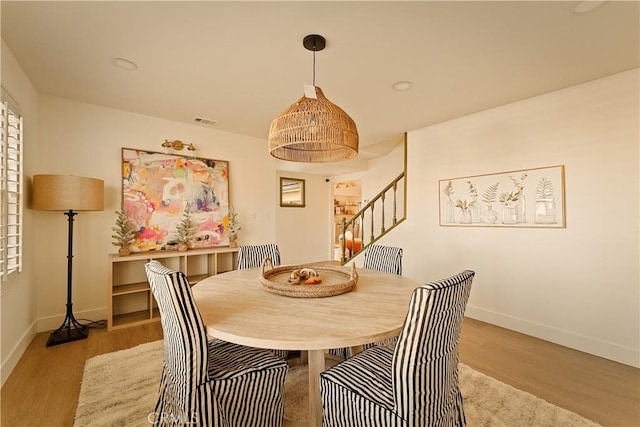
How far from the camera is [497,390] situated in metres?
2.03

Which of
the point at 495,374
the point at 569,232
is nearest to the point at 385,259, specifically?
the point at 495,374

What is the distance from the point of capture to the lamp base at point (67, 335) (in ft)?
8.96

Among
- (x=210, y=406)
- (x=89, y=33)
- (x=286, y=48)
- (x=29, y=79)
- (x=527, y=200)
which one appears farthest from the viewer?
(x=527, y=200)

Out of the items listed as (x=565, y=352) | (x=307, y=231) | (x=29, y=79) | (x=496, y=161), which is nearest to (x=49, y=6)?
(x=29, y=79)

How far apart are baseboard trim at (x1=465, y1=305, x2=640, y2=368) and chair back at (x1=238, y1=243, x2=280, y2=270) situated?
2.54m

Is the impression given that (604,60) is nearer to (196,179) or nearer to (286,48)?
(286,48)

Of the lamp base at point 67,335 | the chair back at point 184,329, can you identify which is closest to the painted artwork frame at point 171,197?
the lamp base at point 67,335

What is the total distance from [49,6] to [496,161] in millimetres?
4016

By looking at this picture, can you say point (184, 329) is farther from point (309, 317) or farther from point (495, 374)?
point (495, 374)

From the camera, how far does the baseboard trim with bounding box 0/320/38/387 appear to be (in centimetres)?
209

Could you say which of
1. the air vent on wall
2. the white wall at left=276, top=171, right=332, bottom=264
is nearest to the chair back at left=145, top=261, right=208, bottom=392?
the air vent on wall

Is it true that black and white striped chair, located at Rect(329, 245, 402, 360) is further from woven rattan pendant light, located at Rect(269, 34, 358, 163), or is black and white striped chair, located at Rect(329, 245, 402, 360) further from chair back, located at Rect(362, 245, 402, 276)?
woven rattan pendant light, located at Rect(269, 34, 358, 163)

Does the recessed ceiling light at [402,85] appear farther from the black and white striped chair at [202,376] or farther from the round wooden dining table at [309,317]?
the black and white striped chair at [202,376]

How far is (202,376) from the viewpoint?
130 cm
